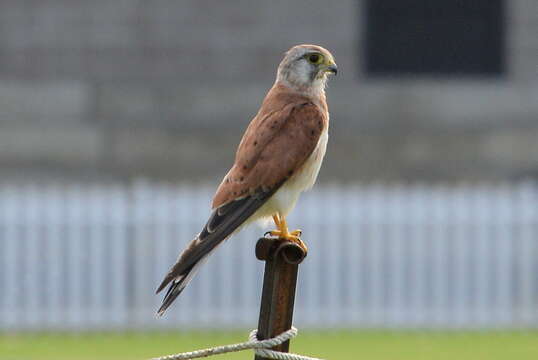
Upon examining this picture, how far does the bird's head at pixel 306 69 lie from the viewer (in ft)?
18.6

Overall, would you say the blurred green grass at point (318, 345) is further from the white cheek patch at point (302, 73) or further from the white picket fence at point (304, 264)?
the white cheek patch at point (302, 73)

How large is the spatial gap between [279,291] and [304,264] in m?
9.12

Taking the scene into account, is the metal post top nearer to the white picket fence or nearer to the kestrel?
the kestrel

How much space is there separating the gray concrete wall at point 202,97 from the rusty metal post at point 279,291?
11.9 meters

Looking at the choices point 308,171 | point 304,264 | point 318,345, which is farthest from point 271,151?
point 304,264

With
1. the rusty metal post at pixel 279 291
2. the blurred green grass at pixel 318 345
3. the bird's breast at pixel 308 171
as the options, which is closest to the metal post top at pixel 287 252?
the rusty metal post at pixel 279 291

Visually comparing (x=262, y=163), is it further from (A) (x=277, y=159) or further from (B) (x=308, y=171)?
(B) (x=308, y=171)

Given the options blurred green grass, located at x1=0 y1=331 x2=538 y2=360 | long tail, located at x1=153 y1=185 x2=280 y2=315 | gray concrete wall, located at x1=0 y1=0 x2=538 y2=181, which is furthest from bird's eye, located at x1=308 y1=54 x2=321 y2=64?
gray concrete wall, located at x1=0 y1=0 x2=538 y2=181

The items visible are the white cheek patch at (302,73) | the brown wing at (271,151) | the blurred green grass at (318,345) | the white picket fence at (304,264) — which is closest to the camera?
the brown wing at (271,151)

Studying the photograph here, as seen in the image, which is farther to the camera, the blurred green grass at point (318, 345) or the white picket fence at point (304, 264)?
the white picket fence at point (304, 264)

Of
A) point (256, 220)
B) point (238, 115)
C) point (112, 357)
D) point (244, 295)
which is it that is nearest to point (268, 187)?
point (256, 220)

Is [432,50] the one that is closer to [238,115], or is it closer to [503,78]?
[503,78]

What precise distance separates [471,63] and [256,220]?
11633mm

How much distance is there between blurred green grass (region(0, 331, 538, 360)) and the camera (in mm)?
11086
